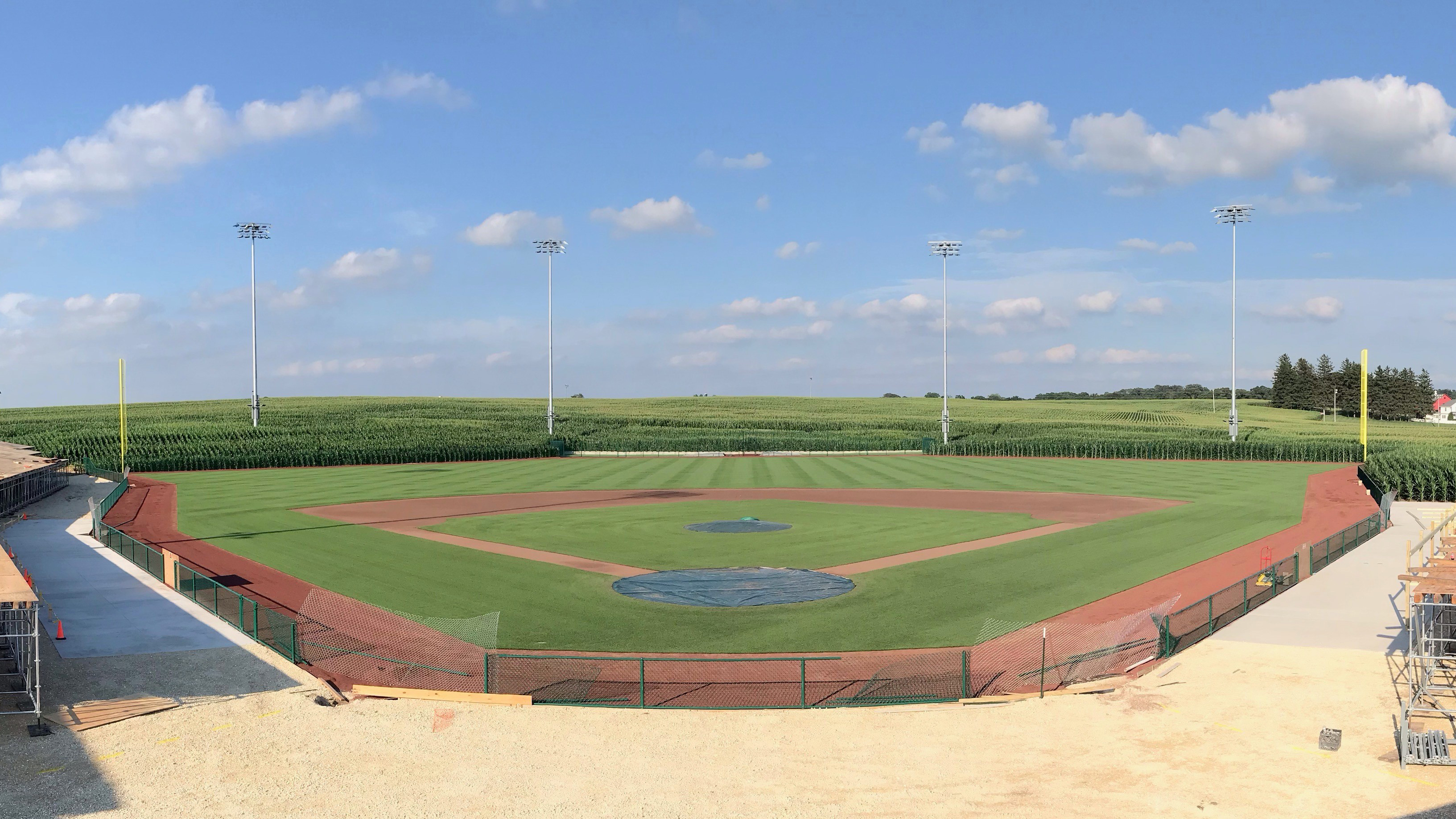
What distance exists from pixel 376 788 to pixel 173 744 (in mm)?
3882

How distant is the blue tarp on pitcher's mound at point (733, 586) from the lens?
80.8 ft

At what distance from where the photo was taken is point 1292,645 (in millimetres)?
19656

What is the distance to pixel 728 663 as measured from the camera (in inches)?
758

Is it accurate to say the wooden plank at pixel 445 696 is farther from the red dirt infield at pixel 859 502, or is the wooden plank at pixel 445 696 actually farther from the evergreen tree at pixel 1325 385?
the evergreen tree at pixel 1325 385

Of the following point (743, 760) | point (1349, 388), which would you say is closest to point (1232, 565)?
point (743, 760)

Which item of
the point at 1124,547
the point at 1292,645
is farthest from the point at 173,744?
the point at 1124,547

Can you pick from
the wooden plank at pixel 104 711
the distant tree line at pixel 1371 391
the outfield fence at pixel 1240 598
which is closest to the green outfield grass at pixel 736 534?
the outfield fence at pixel 1240 598

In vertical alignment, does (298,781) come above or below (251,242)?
below

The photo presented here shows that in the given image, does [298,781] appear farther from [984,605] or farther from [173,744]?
[984,605]

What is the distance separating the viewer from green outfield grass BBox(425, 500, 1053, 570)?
102 feet

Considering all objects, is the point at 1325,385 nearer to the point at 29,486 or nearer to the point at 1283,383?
the point at 1283,383

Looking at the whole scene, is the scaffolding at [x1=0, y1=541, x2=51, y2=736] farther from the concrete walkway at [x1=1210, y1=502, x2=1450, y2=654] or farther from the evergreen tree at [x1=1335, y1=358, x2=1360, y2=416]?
the evergreen tree at [x1=1335, y1=358, x2=1360, y2=416]

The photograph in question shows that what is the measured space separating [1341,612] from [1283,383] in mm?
171463

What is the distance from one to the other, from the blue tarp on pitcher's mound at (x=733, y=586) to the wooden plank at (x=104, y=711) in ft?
37.3
